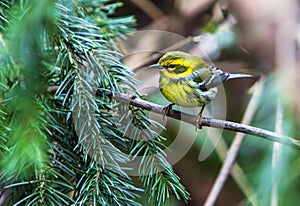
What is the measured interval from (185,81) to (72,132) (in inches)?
11.1

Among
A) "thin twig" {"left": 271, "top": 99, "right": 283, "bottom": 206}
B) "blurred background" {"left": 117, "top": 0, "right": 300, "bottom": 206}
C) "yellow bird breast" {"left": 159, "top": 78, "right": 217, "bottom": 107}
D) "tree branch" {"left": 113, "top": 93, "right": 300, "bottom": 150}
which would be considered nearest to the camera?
"tree branch" {"left": 113, "top": 93, "right": 300, "bottom": 150}

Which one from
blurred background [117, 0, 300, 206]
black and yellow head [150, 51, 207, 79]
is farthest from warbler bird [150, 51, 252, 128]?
blurred background [117, 0, 300, 206]

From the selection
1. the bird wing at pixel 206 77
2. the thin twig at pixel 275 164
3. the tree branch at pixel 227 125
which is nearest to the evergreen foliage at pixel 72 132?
the tree branch at pixel 227 125

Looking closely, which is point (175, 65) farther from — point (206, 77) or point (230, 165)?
point (230, 165)

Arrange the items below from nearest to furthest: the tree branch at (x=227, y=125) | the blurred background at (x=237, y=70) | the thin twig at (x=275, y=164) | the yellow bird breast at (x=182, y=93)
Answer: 1. the tree branch at (x=227, y=125)
2. the yellow bird breast at (x=182, y=93)
3. the thin twig at (x=275, y=164)
4. the blurred background at (x=237, y=70)

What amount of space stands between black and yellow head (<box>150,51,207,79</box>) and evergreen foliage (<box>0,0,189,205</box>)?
0.40 feet

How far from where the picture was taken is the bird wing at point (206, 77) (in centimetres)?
99

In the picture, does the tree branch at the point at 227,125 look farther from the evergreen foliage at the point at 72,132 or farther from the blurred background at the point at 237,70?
the blurred background at the point at 237,70

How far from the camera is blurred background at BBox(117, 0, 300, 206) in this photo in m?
1.22

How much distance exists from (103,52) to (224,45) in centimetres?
82

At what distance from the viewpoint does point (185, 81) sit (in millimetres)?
966

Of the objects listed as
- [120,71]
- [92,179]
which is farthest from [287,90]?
[92,179]

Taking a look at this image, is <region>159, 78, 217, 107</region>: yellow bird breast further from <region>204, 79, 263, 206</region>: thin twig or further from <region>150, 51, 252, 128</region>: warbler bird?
<region>204, 79, 263, 206</region>: thin twig

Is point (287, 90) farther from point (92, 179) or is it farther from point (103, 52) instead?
point (92, 179)
